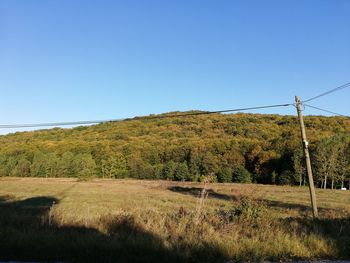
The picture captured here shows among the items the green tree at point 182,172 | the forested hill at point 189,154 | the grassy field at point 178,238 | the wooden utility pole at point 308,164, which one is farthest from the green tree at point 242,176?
the grassy field at point 178,238

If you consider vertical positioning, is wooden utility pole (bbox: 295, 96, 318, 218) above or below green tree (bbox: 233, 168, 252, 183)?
above

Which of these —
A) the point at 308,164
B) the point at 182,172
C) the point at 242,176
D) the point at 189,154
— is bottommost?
the point at 242,176

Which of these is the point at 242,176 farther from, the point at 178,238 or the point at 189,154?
the point at 178,238

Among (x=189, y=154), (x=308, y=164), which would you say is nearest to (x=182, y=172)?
(x=189, y=154)

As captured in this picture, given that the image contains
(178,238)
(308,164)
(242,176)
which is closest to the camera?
(178,238)

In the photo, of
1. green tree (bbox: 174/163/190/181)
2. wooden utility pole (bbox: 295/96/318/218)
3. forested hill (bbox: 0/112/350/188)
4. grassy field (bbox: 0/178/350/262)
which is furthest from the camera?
green tree (bbox: 174/163/190/181)

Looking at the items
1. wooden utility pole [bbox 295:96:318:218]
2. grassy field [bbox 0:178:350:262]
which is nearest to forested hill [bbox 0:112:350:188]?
wooden utility pole [bbox 295:96:318:218]

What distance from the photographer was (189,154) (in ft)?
419

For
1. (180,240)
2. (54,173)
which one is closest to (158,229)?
(180,240)

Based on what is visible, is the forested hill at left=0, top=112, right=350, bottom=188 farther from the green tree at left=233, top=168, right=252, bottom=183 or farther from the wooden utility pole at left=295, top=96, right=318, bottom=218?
the wooden utility pole at left=295, top=96, right=318, bottom=218

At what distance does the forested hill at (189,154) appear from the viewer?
368ft

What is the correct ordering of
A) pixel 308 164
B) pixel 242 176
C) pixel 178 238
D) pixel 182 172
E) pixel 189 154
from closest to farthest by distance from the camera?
pixel 178 238
pixel 308 164
pixel 242 176
pixel 182 172
pixel 189 154

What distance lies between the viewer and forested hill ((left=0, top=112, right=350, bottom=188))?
11225cm

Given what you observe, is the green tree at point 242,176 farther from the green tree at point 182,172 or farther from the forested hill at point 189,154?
the green tree at point 182,172
